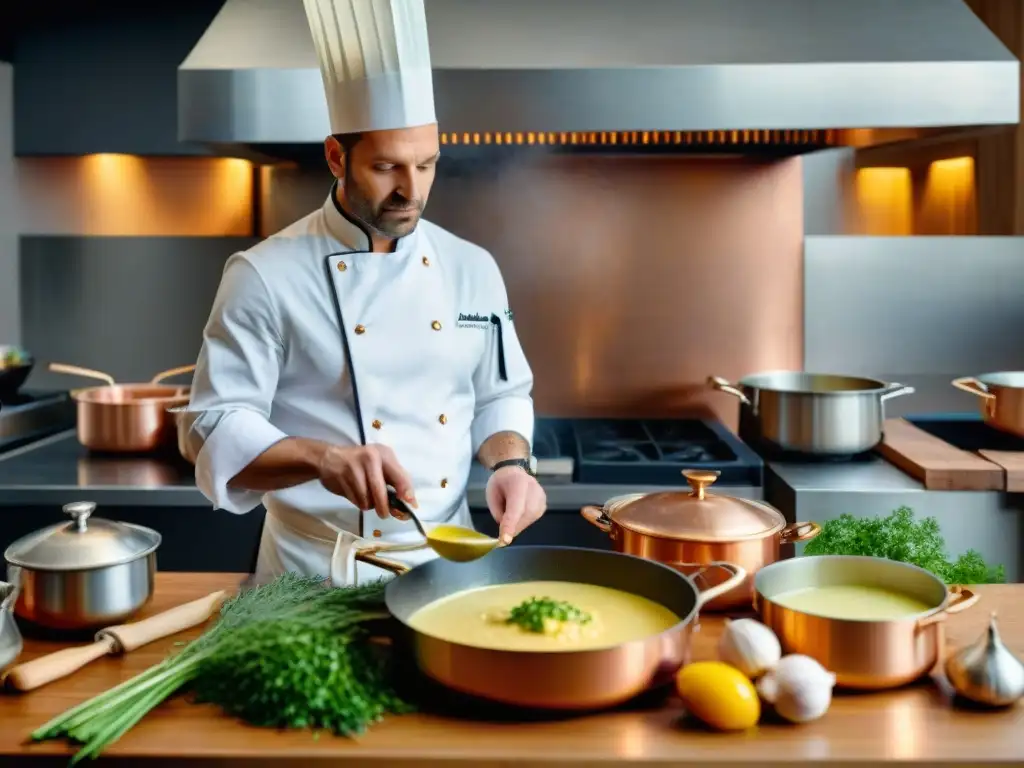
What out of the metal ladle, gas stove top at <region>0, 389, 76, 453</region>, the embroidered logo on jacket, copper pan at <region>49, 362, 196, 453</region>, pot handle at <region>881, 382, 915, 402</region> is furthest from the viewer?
gas stove top at <region>0, 389, 76, 453</region>

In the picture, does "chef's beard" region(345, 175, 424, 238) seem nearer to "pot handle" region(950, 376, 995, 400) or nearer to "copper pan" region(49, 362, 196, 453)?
"copper pan" region(49, 362, 196, 453)

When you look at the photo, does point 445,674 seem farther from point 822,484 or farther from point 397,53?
point 822,484

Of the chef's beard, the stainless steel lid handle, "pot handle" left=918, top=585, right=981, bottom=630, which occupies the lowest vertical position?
"pot handle" left=918, top=585, right=981, bottom=630

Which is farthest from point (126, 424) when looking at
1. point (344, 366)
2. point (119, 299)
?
point (344, 366)

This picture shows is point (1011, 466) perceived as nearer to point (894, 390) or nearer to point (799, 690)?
point (894, 390)

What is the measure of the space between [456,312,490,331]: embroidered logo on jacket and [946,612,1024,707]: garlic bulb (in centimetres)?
114

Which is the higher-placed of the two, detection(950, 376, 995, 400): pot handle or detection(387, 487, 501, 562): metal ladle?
detection(950, 376, 995, 400): pot handle

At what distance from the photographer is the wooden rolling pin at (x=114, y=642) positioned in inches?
48.1

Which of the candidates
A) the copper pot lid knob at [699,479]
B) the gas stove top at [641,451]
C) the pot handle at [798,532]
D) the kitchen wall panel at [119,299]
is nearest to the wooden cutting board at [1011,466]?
the gas stove top at [641,451]

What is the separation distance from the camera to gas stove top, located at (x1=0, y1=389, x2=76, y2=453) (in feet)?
9.78

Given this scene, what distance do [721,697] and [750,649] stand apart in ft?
0.27

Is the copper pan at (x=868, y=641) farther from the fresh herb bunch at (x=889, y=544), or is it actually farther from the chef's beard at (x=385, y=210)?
the chef's beard at (x=385, y=210)

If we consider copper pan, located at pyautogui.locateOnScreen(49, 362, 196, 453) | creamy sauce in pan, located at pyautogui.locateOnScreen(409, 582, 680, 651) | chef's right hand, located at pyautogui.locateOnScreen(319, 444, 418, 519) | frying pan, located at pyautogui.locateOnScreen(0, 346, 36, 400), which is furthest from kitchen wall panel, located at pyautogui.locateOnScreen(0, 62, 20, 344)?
creamy sauce in pan, located at pyautogui.locateOnScreen(409, 582, 680, 651)

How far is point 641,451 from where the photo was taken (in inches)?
112
